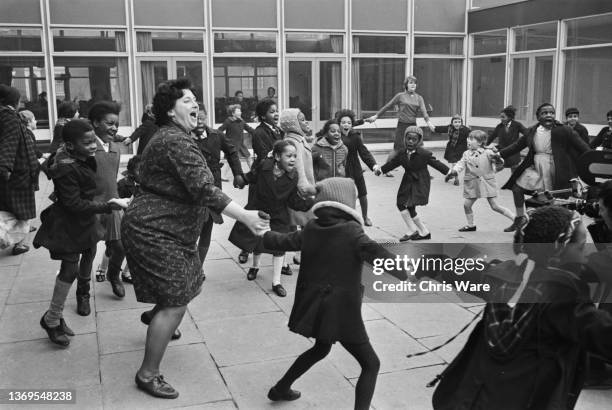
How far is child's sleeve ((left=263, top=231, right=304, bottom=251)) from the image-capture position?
11.0ft

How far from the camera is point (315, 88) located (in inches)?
672

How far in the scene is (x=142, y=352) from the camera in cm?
454

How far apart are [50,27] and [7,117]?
895 centimetres

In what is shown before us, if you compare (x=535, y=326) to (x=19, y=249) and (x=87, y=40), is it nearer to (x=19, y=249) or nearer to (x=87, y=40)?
(x=19, y=249)

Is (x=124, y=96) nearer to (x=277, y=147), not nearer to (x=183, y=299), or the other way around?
(x=277, y=147)

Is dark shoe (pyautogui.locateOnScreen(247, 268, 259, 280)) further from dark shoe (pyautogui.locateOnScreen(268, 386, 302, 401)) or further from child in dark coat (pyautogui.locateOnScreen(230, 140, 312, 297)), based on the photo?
dark shoe (pyautogui.locateOnScreen(268, 386, 302, 401))

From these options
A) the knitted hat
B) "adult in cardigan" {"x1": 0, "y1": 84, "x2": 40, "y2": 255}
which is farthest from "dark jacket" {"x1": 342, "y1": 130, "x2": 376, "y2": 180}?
the knitted hat

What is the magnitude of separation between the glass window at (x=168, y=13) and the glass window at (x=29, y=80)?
253 centimetres

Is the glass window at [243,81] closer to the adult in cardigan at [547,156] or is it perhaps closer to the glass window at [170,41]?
the glass window at [170,41]

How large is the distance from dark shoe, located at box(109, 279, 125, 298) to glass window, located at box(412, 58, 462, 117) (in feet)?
45.5

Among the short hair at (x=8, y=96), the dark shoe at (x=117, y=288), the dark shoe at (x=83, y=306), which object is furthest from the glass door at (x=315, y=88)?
the dark shoe at (x=83, y=306)

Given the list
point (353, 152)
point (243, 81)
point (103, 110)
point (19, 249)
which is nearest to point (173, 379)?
point (103, 110)

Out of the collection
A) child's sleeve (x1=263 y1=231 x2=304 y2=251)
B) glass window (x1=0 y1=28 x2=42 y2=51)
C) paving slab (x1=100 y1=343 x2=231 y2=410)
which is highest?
glass window (x1=0 y1=28 x2=42 y2=51)

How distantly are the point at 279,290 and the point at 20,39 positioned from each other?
11.7 metres
